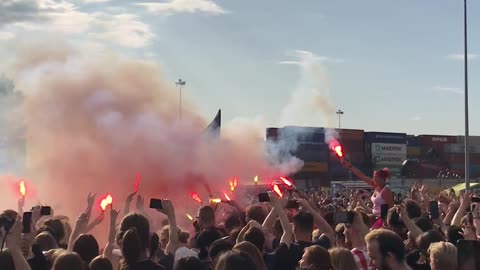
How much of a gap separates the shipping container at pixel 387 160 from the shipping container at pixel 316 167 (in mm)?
7895

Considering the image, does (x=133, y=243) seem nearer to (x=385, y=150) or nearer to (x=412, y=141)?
(x=385, y=150)

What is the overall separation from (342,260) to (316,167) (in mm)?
53034

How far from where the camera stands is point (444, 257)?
4.50 m

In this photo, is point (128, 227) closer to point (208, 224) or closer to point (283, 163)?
point (208, 224)

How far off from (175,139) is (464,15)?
1221 cm

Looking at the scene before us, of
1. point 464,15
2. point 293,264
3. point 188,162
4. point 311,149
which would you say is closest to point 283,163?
point 464,15

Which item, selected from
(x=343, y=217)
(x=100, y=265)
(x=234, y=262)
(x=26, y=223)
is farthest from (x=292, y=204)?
(x=234, y=262)

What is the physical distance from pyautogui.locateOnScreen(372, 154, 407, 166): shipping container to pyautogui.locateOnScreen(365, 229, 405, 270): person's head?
60.1 m

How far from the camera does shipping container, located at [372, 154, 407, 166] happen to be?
6383 cm

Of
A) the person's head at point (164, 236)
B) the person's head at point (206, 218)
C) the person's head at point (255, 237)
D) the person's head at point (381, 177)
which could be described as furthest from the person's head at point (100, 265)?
the person's head at point (381, 177)

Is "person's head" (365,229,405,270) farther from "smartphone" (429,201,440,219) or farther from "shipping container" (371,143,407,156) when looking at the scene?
"shipping container" (371,143,407,156)

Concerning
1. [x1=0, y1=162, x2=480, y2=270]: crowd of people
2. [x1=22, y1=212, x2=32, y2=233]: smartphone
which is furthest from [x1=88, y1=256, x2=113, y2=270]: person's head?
[x1=22, y1=212, x2=32, y2=233]: smartphone

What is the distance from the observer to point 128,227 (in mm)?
4965

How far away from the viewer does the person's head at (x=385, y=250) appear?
4418mm
